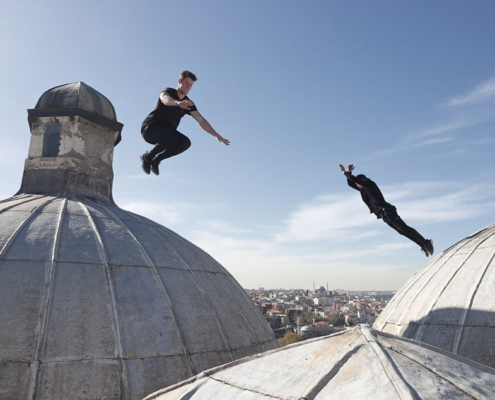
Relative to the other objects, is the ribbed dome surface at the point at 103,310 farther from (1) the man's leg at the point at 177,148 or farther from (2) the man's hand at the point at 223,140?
(2) the man's hand at the point at 223,140

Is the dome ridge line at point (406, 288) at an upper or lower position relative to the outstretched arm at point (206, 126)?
lower

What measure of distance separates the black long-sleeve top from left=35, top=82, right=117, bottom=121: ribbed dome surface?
870 cm

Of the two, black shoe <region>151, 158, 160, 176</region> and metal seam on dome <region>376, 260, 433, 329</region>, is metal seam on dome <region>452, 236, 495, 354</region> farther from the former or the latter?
black shoe <region>151, 158, 160, 176</region>

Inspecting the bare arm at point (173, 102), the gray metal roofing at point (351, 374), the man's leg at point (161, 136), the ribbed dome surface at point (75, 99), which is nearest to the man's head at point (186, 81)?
the bare arm at point (173, 102)

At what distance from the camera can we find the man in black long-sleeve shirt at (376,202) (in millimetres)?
11461

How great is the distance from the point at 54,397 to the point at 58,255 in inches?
116

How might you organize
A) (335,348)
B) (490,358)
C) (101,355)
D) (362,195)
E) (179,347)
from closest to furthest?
(335,348)
(101,355)
(179,347)
(490,358)
(362,195)

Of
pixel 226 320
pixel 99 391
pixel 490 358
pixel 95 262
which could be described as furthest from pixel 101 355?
pixel 490 358

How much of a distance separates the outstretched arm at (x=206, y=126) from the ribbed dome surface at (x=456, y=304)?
7805 mm

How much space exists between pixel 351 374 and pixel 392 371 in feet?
1.34

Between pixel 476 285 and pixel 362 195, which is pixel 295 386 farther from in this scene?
pixel 476 285

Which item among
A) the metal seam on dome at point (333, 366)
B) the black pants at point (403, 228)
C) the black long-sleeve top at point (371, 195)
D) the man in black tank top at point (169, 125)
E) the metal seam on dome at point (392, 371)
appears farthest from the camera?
the black pants at point (403, 228)

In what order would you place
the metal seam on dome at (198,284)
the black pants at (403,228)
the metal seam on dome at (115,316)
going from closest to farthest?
the metal seam on dome at (115,316) < the metal seam on dome at (198,284) < the black pants at (403,228)

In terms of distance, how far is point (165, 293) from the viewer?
921 centimetres
